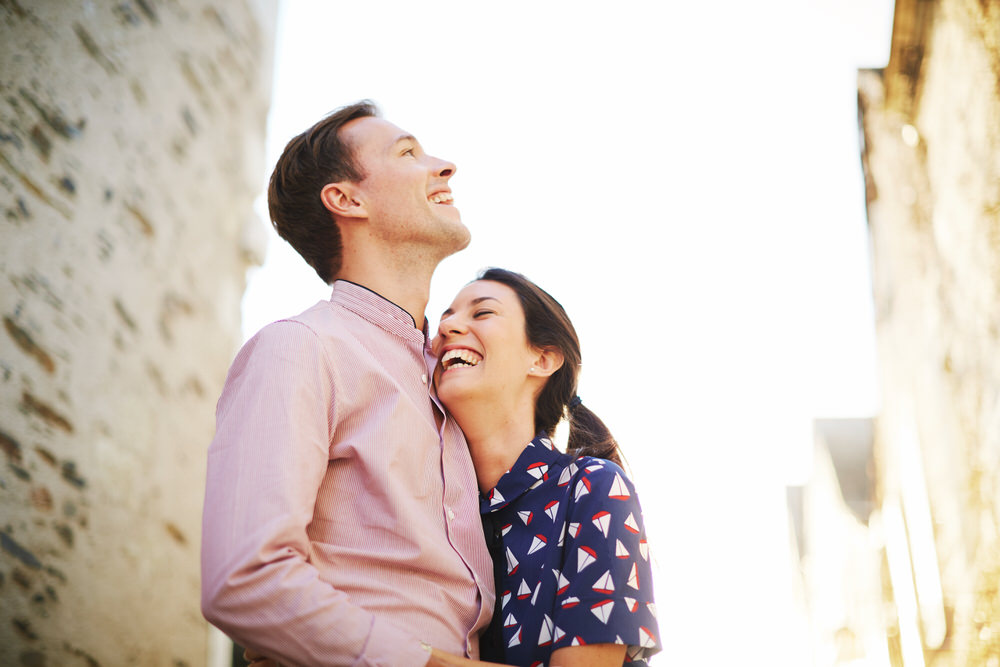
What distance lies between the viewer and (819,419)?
429 inches

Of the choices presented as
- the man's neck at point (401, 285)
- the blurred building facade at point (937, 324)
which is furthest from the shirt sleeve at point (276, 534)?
the blurred building facade at point (937, 324)

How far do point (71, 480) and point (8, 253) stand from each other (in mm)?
612

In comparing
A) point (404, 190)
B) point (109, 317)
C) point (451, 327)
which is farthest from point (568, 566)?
point (109, 317)

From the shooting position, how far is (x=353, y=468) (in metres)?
1.66

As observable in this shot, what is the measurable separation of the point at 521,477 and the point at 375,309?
0.55m

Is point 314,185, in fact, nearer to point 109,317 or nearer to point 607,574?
point 109,317

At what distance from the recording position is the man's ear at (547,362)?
2469 mm

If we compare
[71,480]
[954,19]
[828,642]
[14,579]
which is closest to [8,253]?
[71,480]

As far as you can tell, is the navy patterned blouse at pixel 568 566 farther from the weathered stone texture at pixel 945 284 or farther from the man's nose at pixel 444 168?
the weathered stone texture at pixel 945 284

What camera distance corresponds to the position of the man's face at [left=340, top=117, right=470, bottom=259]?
2.17 m

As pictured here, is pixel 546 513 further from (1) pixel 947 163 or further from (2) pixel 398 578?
(1) pixel 947 163

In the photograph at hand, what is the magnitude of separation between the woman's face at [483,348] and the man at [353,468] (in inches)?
3.5

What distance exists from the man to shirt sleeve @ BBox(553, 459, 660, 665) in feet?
0.61

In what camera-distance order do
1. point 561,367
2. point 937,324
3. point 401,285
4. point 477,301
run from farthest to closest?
point 937,324
point 561,367
point 477,301
point 401,285
